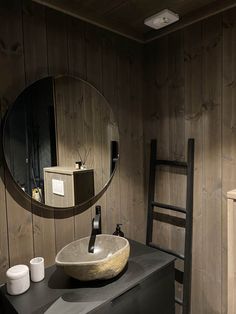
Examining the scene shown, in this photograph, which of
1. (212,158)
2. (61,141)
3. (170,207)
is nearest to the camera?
(61,141)

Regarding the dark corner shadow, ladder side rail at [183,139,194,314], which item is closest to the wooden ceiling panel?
ladder side rail at [183,139,194,314]

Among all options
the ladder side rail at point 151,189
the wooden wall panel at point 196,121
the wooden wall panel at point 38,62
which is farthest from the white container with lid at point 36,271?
the wooden wall panel at point 196,121

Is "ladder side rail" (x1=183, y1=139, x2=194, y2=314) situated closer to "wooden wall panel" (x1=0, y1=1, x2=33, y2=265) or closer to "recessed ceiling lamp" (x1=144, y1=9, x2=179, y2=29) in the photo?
"recessed ceiling lamp" (x1=144, y1=9, x2=179, y2=29)

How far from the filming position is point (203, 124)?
1662mm

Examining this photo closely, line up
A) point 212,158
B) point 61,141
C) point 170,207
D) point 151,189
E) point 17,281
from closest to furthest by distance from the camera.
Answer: point 17,281, point 61,141, point 212,158, point 170,207, point 151,189

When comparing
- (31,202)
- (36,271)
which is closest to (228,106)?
(31,202)

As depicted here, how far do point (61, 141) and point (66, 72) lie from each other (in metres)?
0.42

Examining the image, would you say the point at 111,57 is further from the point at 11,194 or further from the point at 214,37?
the point at 11,194

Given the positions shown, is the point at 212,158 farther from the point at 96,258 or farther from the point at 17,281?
the point at 17,281

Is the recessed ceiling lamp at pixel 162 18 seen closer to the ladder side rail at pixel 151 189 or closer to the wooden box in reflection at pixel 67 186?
the ladder side rail at pixel 151 189

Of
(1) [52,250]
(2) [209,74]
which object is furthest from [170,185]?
(1) [52,250]

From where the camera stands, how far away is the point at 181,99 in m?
1.77

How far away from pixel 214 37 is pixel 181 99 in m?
0.42

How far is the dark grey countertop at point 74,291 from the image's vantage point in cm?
107
